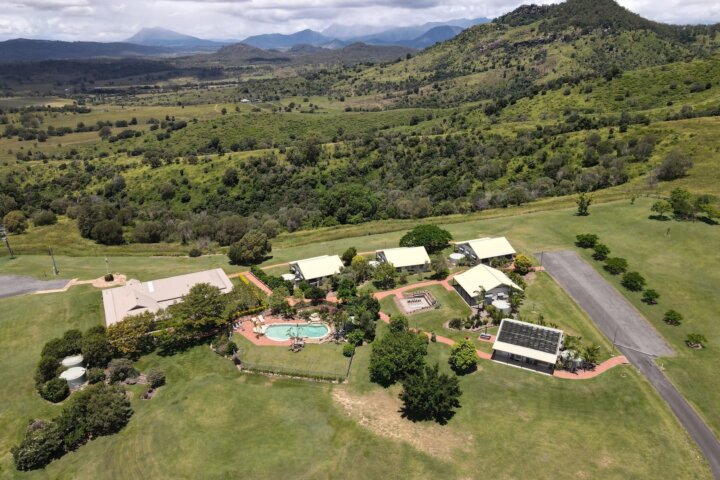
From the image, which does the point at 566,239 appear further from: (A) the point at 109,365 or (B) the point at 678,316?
(A) the point at 109,365

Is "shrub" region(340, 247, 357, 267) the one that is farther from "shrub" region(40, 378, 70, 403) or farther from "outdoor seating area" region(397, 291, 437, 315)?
"shrub" region(40, 378, 70, 403)

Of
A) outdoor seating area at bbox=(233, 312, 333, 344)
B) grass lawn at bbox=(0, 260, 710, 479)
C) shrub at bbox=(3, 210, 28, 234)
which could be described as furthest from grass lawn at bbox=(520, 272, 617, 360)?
shrub at bbox=(3, 210, 28, 234)

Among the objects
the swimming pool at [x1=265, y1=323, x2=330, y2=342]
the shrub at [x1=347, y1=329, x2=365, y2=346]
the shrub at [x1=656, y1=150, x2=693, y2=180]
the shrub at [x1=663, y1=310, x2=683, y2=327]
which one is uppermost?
the shrub at [x1=656, y1=150, x2=693, y2=180]

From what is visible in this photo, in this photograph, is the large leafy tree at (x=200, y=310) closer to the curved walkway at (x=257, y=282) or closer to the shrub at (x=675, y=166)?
the curved walkway at (x=257, y=282)

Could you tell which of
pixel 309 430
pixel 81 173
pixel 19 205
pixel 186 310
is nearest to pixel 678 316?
pixel 309 430

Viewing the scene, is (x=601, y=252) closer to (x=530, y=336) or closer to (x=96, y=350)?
(x=530, y=336)

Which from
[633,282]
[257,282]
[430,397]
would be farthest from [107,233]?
[633,282]
